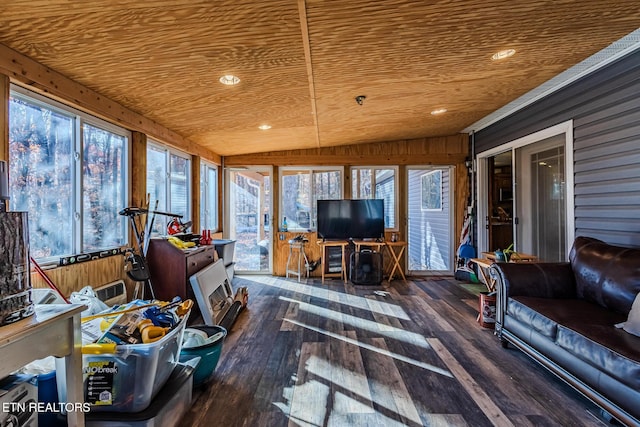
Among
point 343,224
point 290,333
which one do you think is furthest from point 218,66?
point 343,224

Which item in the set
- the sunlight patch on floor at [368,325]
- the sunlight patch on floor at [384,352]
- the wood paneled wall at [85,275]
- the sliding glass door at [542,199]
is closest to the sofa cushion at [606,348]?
the sunlight patch on floor at [384,352]

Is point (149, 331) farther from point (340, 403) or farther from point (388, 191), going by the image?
point (388, 191)

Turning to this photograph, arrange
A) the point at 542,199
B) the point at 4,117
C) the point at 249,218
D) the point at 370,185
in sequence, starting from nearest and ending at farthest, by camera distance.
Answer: the point at 4,117 < the point at 542,199 < the point at 370,185 < the point at 249,218

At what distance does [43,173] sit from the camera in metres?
2.17

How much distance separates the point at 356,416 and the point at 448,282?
385 cm

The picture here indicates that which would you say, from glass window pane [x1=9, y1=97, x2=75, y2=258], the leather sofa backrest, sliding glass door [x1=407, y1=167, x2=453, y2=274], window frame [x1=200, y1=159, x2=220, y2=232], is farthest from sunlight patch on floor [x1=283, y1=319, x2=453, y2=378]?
sliding glass door [x1=407, y1=167, x2=453, y2=274]

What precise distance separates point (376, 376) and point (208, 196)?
13.4 ft

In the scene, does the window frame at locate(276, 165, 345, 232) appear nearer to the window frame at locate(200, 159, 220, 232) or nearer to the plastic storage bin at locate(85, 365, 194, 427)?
the window frame at locate(200, 159, 220, 232)

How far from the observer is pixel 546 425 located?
1718 millimetres

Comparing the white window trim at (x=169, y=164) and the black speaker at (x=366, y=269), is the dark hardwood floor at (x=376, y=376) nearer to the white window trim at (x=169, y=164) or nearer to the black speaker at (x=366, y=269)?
the black speaker at (x=366, y=269)

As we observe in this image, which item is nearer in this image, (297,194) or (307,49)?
(307,49)

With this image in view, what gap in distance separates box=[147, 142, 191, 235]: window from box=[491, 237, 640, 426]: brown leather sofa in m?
3.60

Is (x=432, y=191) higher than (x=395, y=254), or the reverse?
(x=432, y=191)

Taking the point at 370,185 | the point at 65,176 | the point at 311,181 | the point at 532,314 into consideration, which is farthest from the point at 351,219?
the point at 65,176
